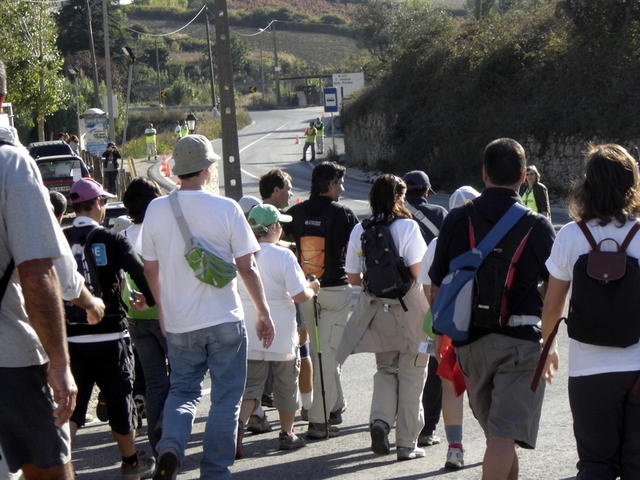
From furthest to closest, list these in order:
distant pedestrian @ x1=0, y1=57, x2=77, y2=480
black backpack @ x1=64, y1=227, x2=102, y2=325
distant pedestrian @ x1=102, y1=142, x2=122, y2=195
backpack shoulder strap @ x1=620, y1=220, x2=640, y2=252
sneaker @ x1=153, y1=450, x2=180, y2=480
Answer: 1. distant pedestrian @ x1=102, y1=142, x2=122, y2=195
2. black backpack @ x1=64, y1=227, x2=102, y2=325
3. sneaker @ x1=153, y1=450, x2=180, y2=480
4. backpack shoulder strap @ x1=620, y1=220, x2=640, y2=252
5. distant pedestrian @ x1=0, y1=57, x2=77, y2=480

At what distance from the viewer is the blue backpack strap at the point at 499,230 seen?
5043mm

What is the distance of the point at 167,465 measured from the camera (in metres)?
5.48

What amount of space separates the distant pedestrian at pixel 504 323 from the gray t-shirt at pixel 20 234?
2.20m

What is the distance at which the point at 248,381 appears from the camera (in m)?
7.18

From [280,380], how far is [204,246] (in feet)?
6.30

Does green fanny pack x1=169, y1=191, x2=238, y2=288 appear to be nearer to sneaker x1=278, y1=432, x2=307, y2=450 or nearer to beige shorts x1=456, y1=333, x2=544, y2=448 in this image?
beige shorts x1=456, y1=333, x2=544, y2=448

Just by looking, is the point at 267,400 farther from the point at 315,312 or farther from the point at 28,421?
the point at 28,421

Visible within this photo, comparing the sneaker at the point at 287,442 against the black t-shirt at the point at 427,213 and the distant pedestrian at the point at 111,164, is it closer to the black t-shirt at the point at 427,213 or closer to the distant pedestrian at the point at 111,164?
the black t-shirt at the point at 427,213

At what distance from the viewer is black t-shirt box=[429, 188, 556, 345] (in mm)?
5051

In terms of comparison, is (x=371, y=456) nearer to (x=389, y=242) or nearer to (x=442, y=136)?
(x=389, y=242)

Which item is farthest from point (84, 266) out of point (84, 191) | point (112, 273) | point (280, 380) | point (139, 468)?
point (280, 380)

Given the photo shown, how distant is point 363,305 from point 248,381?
0.98 metres

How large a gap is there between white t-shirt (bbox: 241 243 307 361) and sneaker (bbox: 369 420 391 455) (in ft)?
2.68

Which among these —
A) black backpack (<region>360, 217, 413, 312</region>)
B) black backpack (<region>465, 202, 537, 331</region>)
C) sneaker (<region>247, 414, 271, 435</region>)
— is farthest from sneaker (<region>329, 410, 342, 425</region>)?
black backpack (<region>465, 202, 537, 331</region>)
